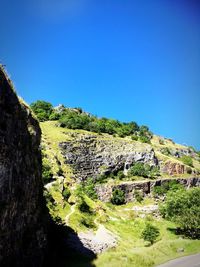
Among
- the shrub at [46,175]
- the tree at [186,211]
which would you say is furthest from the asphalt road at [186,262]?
the shrub at [46,175]

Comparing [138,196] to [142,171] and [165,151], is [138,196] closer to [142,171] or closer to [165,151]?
[142,171]

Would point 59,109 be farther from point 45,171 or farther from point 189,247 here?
point 189,247

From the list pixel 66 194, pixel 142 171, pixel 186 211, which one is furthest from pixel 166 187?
pixel 66 194

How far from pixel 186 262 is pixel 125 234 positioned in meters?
29.7

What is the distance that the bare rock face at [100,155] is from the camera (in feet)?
382

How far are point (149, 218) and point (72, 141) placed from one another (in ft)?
145

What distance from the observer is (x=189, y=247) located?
172ft

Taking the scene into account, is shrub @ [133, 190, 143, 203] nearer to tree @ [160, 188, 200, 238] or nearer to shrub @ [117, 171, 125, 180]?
shrub @ [117, 171, 125, 180]

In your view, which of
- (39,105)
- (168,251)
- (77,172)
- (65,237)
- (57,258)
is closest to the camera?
(57,258)

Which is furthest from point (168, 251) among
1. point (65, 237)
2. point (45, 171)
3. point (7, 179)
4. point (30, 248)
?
point (45, 171)

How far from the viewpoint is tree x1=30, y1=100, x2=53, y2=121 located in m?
154

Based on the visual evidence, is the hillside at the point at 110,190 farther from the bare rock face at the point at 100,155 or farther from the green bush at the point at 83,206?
the green bush at the point at 83,206

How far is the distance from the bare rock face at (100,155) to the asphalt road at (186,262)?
67.0m

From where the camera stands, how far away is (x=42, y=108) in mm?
165500
